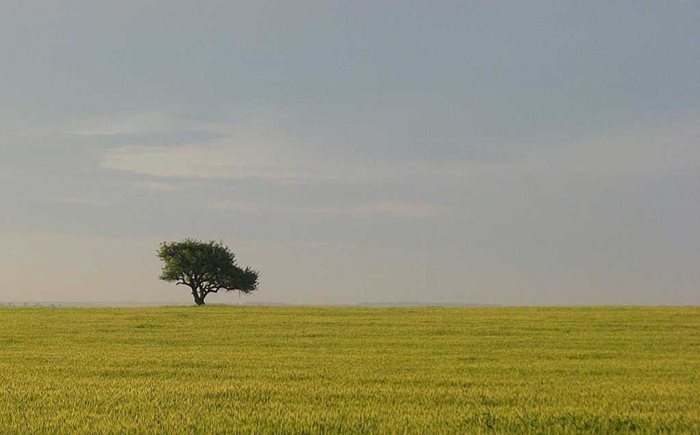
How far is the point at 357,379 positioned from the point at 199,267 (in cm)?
7181

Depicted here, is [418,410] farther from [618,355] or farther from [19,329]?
[19,329]

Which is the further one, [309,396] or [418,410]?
[309,396]

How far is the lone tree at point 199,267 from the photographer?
85.9m

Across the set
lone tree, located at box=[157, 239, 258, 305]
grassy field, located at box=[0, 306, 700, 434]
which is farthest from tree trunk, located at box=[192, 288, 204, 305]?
grassy field, located at box=[0, 306, 700, 434]

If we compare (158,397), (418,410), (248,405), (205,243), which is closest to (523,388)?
(418,410)

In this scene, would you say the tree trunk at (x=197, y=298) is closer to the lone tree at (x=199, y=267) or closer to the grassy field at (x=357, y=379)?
the lone tree at (x=199, y=267)

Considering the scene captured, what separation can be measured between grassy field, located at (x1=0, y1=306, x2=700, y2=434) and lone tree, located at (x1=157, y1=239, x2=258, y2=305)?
4731 centimetres

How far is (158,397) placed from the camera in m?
13.6

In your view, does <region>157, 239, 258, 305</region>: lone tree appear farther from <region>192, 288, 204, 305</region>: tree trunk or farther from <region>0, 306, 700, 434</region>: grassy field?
<region>0, 306, 700, 434</region>: grassy field

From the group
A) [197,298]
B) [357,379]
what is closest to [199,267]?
[197,298]

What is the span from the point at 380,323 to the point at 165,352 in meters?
16.6

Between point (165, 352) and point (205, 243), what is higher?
point (205, 243)

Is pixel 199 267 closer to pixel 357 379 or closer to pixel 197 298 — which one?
pixel 197 298

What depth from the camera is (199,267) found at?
284 ft
